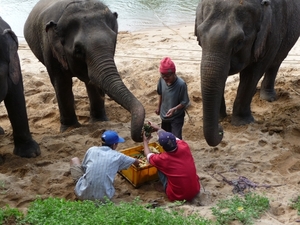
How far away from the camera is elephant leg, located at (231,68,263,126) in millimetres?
6207

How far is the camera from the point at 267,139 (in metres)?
5.99

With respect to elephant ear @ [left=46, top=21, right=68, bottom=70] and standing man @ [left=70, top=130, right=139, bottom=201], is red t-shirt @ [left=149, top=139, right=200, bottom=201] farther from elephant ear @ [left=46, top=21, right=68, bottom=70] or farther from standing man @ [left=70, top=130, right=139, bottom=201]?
elephant ear @ [left=46, top=21, right=68, bottom=70]

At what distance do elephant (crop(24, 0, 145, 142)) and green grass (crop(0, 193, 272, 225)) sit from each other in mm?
1067

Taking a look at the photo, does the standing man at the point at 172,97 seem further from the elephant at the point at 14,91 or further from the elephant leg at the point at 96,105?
the elephant at the point at 14,91

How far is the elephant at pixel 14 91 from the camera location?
4781 millimetres

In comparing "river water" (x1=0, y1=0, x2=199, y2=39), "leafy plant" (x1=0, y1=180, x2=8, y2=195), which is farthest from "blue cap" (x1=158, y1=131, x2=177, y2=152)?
"river water" (x1=0, y1=0, x2=199, y2=39)

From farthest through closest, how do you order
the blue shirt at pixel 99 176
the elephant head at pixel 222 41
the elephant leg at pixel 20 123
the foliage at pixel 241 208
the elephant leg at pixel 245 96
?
the elephant leg at pixel 245 96, the elephant leg at pixel 20 123, the elephant head at pixel 222 41, the blue shirt at pixel 99 176, the foliage at pixel 241 208

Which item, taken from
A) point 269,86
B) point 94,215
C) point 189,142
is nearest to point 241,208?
point 94,215

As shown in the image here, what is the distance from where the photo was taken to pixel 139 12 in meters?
17.2

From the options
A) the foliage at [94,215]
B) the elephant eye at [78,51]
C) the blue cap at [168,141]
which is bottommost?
the foliage at [94,215]

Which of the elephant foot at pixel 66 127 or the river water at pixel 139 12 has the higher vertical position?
the elephant foot at pixel 66 127

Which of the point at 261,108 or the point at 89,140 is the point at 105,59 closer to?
the point at 89,140

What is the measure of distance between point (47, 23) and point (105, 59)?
0.96m

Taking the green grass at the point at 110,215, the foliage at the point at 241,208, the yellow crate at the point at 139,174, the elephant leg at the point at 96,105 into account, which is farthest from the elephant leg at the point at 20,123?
the foliage at the point at 241,208
